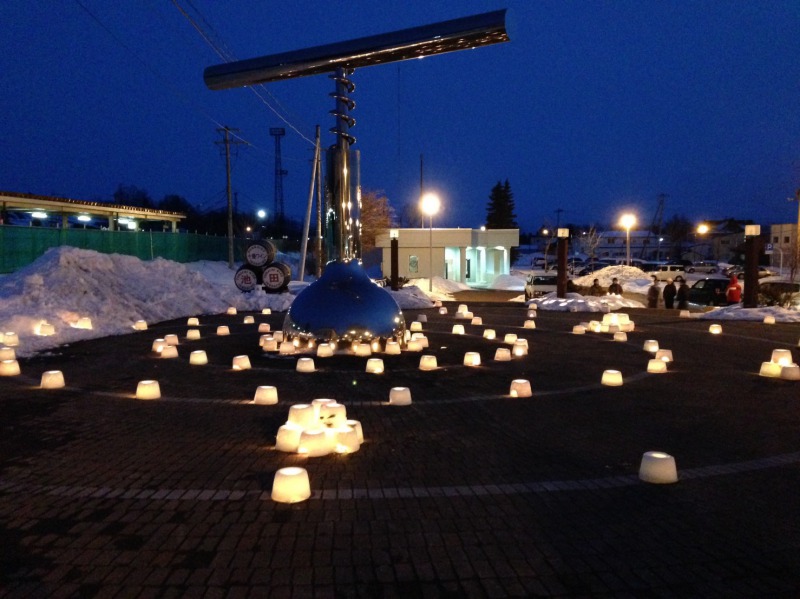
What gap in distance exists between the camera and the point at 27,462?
631cm

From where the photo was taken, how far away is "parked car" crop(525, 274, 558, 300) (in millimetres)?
34219

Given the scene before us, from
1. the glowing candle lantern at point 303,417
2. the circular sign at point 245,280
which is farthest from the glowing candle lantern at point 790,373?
the circular sign at point 245,280

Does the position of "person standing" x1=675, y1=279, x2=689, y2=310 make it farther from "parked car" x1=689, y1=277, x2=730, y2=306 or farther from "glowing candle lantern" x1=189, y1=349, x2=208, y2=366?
"glowing candle lantern" x1=189, y1=349, x2=208, y2=366

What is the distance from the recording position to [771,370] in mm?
11133

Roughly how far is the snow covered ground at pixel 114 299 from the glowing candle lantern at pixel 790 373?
10.8 m

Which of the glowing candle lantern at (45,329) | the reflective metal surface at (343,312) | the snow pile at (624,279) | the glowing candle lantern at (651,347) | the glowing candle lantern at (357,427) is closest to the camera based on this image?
the glowing candle lantern at (357,427)

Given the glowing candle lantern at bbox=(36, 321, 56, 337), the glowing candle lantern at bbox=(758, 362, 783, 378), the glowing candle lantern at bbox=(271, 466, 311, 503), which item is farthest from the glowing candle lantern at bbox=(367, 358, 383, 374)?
the glowing candle lantern at bbox=(36, 321, 56, 337)

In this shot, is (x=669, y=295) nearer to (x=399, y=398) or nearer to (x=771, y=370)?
(x=771, y=370)

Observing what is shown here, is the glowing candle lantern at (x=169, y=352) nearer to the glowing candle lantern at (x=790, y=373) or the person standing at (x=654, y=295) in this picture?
the glowing candle lantern at (x=790, y=373)

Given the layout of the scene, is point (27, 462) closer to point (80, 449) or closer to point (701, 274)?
point (80, 449)

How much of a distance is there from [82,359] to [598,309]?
17.9m

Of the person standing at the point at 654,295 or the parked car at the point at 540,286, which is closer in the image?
the person standing at the point at 654,295

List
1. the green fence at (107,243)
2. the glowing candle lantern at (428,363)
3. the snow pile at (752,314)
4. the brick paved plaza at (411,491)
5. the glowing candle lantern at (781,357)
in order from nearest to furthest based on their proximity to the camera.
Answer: the brick paved plaza at (411,491) < the glowing candle lantern at (781,357) < the glowing candle lantern at (428,363) < the snow pile at (752,314) < the green fence at (107,243)

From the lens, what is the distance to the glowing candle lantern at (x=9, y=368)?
10.9m
